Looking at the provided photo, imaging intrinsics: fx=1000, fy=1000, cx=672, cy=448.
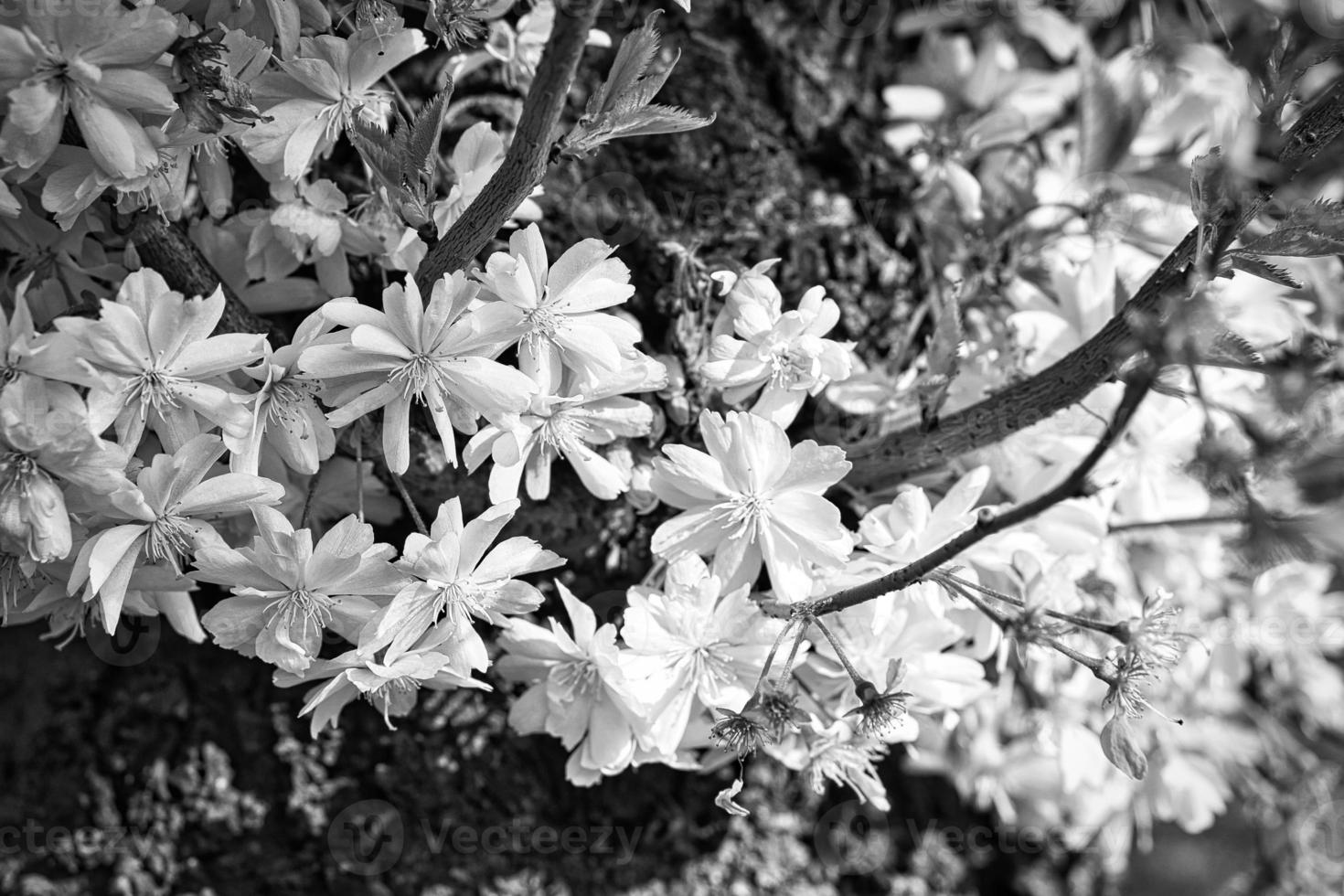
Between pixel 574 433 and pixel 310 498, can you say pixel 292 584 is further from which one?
pixel 574 433

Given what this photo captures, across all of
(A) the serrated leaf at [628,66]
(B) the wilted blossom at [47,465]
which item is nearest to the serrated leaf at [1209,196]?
(A) the serrated leaf at [628,66]

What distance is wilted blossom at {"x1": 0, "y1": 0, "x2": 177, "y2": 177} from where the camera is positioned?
58 cm

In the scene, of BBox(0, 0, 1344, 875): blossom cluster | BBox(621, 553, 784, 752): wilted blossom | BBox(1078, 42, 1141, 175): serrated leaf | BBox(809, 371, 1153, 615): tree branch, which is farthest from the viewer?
BBox(1078, 42, 1141, 175): serrated leaf

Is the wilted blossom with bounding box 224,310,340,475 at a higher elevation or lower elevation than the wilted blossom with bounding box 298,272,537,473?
lower

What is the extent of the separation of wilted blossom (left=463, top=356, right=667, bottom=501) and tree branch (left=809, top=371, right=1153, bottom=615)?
191 millimetres

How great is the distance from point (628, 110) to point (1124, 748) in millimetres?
532

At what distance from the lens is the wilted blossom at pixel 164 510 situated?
24.9 inches

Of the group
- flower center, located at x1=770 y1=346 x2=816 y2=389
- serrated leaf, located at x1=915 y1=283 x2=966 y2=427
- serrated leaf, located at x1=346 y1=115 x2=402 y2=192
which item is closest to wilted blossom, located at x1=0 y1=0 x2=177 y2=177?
serrated leaf, located at x1=346 y1=115 x2=402 y2=192

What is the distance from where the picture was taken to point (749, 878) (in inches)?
45.4

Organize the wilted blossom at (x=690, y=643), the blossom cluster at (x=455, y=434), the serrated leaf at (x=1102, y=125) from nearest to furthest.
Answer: the blossom cluster at (x=455, y=434) < the wilted blossom at (x=690, y=643) < the serrated leaf at (x=1102, y=125)

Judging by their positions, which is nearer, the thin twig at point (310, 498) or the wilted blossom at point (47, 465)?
the wilted blossom at point (47, 465)

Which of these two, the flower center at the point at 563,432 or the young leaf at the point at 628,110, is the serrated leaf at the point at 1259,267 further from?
the flower center at the point at 563,432

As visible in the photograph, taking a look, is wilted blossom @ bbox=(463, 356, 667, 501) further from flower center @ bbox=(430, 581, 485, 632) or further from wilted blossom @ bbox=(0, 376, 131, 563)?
wilted blossom @ bbox=(0, 376, 131, 563)

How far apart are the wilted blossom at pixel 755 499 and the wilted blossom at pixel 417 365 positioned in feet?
0.43
